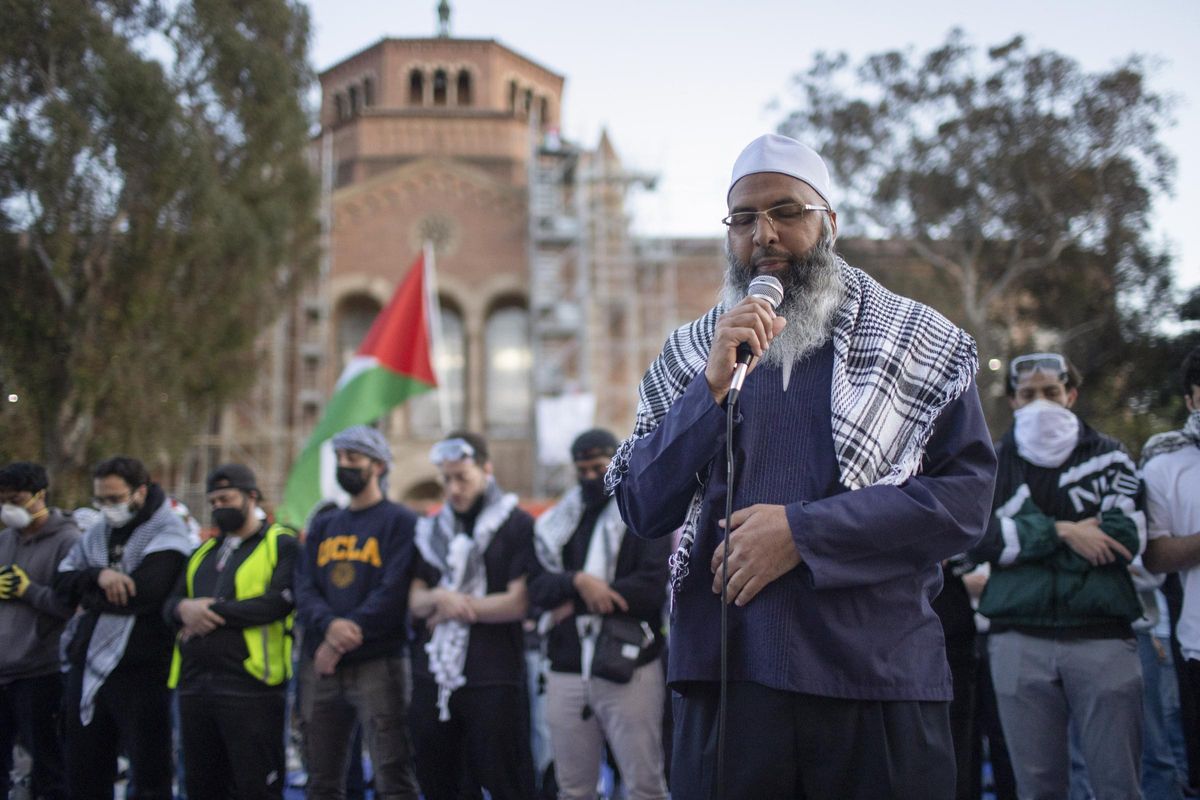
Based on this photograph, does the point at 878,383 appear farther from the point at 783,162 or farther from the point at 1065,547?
the point at 1065,547

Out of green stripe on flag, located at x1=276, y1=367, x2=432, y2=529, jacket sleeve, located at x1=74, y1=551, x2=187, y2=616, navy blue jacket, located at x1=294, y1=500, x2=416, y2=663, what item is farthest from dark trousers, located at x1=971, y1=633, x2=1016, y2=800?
green stripe on flag, located at x1=276, y1=367, x2=432, y2=529

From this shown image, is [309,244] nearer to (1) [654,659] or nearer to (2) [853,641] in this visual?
(1) [654,659]

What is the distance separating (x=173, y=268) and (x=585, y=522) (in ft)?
46.0

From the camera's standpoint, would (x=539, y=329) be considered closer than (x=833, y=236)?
No

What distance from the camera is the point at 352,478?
5.83 metres

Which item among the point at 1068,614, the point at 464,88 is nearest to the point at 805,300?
the point at 1068,614

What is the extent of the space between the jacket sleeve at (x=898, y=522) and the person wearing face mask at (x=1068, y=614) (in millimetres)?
2129

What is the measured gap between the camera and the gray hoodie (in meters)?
5.91

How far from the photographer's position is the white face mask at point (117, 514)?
585 cm

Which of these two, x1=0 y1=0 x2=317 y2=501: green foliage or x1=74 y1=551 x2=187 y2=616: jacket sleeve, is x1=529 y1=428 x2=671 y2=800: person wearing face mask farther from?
x1=0 y1=0 x2=317 y2=501: green foliage

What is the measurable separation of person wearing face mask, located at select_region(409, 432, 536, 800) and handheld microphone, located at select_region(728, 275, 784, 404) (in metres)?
3.33

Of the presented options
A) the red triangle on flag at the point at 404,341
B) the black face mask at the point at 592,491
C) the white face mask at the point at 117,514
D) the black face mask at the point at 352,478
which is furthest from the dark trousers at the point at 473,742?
the red triangle on flag at the point at 404,341

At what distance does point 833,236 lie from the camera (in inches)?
99.7

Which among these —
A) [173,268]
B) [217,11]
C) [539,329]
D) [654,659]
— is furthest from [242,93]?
[654,659]
